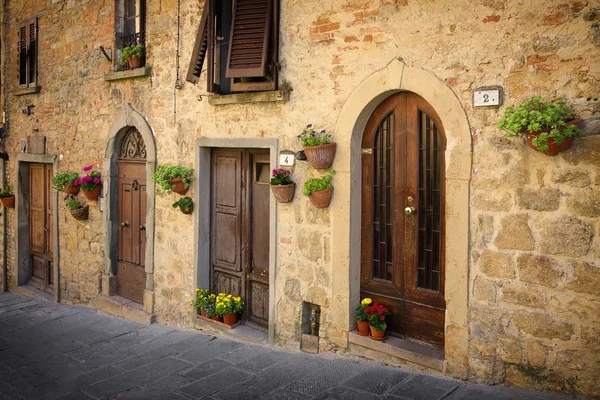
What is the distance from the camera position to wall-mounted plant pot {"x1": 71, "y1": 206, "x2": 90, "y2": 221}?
28.7ft

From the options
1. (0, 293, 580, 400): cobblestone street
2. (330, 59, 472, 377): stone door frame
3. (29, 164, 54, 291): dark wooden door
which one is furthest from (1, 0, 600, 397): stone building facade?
(29, 164, 54, 291): dark wooden door

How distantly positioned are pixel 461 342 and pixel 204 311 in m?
3.44

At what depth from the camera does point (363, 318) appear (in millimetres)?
5250

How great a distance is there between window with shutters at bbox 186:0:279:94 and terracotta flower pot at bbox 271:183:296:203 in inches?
41.8

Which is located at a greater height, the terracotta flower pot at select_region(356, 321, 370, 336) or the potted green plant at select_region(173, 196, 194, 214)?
the potted green plant at select_region(173, 196, 194, 214)

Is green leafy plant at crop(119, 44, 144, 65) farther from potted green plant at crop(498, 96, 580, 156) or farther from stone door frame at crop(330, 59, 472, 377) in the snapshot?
potted green plant at crop(498, 96, 580, 156)

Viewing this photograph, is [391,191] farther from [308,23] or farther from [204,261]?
[204,261]

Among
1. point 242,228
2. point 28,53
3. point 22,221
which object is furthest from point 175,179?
point 22,221

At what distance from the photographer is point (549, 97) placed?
13.1 feet

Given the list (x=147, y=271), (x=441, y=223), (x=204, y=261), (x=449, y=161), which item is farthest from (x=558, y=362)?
(x=147, y=271)

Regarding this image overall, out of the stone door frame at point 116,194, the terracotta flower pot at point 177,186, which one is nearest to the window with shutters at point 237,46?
the terracotta flower pot at point 177,186

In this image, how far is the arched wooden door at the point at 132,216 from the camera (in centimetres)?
803

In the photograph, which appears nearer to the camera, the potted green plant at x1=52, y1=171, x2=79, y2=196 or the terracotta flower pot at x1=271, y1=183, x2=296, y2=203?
the terracotta flower pot at x1=271, y1=183, x2=296, y2=203

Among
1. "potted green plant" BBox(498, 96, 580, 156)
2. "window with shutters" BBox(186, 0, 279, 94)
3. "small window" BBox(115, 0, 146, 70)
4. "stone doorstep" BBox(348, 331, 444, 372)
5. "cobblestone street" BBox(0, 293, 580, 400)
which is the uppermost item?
"small window" BBox(115, 0, 146, 70)
